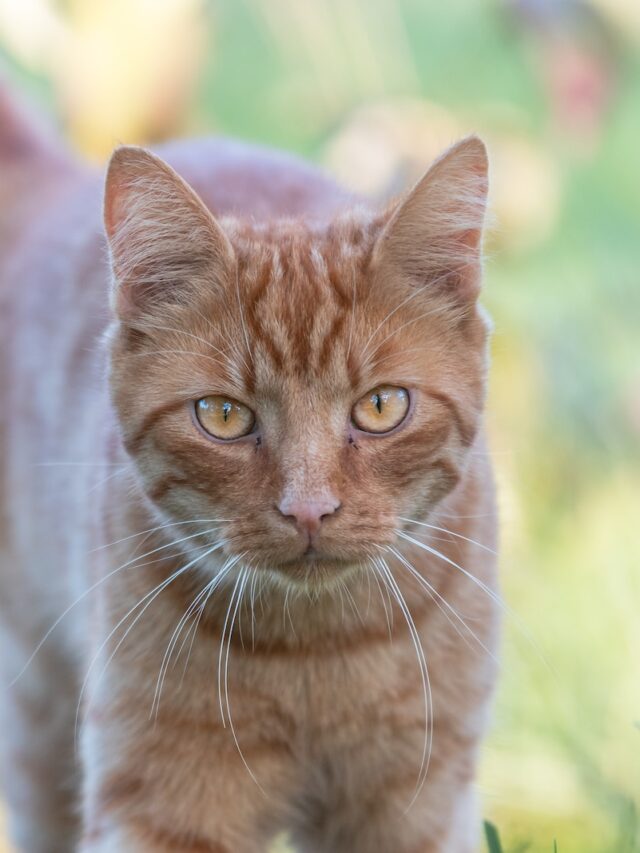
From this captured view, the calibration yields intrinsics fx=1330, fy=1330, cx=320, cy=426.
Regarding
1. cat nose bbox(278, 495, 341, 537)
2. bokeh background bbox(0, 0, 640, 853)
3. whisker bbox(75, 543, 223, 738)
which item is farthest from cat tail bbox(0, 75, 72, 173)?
cat nose bbox(278, 495, 341, 537)

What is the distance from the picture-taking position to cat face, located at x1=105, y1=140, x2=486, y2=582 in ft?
7.02

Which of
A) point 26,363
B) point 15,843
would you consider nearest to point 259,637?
point 26,363

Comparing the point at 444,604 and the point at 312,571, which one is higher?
the point at 312,571

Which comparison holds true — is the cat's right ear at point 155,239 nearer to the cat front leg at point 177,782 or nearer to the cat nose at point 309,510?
the cat nose at point 309,510

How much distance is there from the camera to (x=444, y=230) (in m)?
2.29

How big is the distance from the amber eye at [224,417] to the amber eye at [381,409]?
0.59 feet

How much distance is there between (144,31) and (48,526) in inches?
97.7

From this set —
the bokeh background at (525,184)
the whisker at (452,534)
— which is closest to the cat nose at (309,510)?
the whisker at (452,534)

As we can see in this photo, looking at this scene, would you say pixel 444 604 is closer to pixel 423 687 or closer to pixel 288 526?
pixel 423 687


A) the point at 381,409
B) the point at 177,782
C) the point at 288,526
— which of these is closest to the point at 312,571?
the point at 288,526

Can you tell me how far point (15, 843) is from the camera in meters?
3.52

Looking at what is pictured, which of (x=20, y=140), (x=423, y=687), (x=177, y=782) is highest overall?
(x=20, y=140)

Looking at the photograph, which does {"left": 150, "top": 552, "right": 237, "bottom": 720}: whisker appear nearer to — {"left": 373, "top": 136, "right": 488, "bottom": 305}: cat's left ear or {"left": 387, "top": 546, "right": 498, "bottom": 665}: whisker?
{"left": 387, "top": 546, "right": 498, "bottom": 665}: whisker

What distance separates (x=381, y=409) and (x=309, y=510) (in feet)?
0.84
